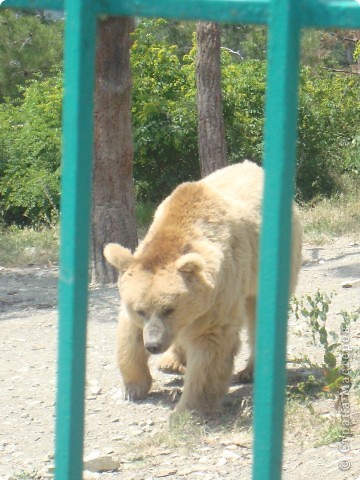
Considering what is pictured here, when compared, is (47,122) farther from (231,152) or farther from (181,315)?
(181,315)

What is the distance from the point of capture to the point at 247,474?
4676 mm

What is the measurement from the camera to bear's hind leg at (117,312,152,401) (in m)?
5.83

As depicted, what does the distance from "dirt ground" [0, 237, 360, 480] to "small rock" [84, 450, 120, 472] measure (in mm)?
40

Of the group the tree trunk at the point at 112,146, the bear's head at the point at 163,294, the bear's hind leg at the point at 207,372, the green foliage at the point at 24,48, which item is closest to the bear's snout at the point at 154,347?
the bear's head at the point at 163,294

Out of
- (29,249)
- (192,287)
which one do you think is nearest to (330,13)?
(192,287)

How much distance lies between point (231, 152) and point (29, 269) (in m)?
6.63

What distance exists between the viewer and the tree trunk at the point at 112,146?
9.26 metres

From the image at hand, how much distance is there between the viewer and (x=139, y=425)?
5.52 meters

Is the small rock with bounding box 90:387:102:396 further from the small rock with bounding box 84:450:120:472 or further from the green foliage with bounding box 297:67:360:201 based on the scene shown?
the green foliage with bounding box 297:67:360:201

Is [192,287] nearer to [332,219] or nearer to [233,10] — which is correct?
[233,10]

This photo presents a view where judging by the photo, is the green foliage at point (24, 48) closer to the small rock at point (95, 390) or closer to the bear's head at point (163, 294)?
the small rock at point (95, 390)

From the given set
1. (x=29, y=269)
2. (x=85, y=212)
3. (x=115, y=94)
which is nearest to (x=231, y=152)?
(x=29, y=269)

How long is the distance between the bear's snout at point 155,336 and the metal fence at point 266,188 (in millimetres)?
3319

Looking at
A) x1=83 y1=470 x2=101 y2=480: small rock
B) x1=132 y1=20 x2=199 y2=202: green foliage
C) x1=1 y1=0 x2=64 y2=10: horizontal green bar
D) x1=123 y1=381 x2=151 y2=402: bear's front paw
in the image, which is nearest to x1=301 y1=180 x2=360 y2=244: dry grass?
x1=132 y1=20 x2=199 y2=202: green foliage
